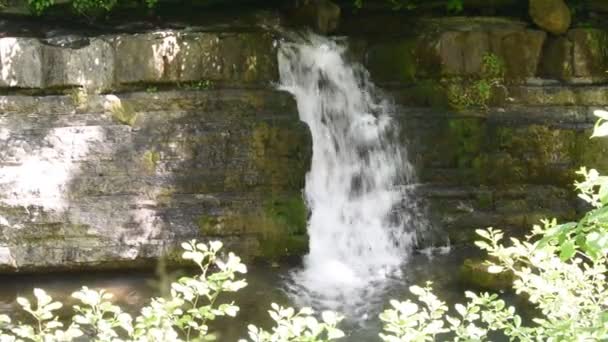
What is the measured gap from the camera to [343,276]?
6.44 metres

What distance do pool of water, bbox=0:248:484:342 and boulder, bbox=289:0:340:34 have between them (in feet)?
10.6

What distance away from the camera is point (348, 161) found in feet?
24.3

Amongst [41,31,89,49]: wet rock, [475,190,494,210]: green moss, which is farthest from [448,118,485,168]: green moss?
[41,31,89,49]: wet rock

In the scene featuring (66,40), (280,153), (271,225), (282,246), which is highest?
(66,40)

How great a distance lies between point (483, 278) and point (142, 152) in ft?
11.8

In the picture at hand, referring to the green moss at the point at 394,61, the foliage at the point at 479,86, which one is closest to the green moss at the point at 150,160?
the green moss at the point at 394,61

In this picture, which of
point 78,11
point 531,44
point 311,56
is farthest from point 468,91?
point 78,11

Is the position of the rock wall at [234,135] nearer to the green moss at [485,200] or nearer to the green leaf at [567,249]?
the green moss at [485,200]

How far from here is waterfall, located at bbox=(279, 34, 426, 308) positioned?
7008 mm

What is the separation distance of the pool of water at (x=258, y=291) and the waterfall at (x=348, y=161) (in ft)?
Result: 1.98

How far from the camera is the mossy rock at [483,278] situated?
6.04 metres

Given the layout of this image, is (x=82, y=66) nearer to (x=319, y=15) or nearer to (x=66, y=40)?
(x=66, y=40)

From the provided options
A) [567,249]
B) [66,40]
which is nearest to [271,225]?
[66,40]

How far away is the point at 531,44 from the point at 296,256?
392 centimetres
